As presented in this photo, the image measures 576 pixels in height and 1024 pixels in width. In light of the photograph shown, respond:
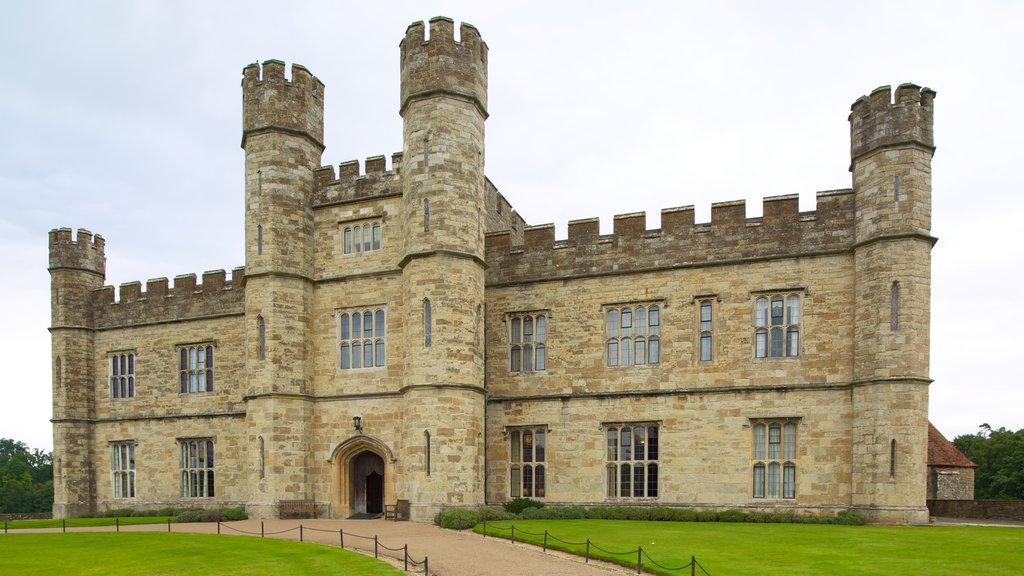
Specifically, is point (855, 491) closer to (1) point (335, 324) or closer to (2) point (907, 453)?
(2) point (907, 453)

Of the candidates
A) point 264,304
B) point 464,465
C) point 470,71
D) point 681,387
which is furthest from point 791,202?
point 264,304

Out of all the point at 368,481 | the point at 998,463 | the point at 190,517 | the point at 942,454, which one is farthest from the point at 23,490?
the point at 998,463

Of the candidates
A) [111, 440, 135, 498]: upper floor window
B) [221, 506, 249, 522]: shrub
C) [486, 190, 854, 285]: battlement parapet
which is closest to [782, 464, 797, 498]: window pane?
[486, 190, 854, 285]: battlement parapet

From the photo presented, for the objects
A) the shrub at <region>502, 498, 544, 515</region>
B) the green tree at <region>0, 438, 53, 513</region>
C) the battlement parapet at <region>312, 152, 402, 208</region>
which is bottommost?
the green tree at <region>0, 438, 53, 513</region>

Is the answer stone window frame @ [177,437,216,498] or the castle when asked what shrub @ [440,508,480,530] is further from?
stone window frame @ [177,437,216,498]

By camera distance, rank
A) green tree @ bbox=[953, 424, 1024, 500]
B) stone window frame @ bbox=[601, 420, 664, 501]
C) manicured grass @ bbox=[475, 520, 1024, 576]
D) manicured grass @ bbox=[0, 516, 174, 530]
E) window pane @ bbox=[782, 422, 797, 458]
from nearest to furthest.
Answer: manicured grass @ bbox=[475, 520, 1024, 576] → window pane @ bbox=[782, 422, 797, 458] → stone window frame @ bbox=[601, 420, 664, 501] → manicured grass @ bbox=[0, 516, 174, 530] → green tree @ bbox=[953, 424, 1024, 500]

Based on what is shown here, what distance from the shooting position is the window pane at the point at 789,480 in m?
22.9

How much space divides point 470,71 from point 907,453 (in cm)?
1735

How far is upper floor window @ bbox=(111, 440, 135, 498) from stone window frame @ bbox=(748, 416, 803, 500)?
24.6 metres

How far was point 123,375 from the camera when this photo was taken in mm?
32562

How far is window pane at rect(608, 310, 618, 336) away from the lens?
2523cm

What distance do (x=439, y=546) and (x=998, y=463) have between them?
1611 inches

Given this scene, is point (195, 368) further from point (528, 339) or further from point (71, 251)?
point (528, 339)

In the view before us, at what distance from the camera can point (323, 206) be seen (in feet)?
90.6
